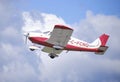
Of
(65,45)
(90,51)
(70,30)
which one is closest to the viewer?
(70,30)

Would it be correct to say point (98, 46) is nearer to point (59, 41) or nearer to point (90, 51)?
point (90, 51)

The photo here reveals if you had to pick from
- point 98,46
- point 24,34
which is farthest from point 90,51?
point 24,34

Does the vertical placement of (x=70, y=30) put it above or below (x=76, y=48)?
above

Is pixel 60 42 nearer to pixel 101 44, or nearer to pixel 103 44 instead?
pixel 101 44

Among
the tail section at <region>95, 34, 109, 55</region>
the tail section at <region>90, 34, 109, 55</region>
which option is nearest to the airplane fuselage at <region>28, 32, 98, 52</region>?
the tail section at <region>90, 34, 109, 55</region>

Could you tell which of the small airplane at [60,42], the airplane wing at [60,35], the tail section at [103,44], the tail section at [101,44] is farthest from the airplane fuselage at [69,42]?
the airplane wing at [60,35]

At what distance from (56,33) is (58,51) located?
19.6ft

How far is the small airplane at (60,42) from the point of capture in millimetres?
39244

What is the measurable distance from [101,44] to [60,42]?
21.5 ft

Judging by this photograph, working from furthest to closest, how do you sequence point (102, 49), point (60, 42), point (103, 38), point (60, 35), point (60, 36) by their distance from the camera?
point (103, 38) → point (102, 49) → point (60, 42) → point (60, 36) → point (60, 35)

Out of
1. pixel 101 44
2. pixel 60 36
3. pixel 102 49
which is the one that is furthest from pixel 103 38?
pixel 60 36

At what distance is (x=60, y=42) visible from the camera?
134 ft

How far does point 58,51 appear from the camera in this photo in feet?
148

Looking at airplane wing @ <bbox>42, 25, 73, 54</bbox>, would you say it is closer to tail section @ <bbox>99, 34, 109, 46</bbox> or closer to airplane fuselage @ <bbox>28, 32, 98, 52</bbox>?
airplane fuselage @ <bbox>28, 32, 98, 52</bbox>
